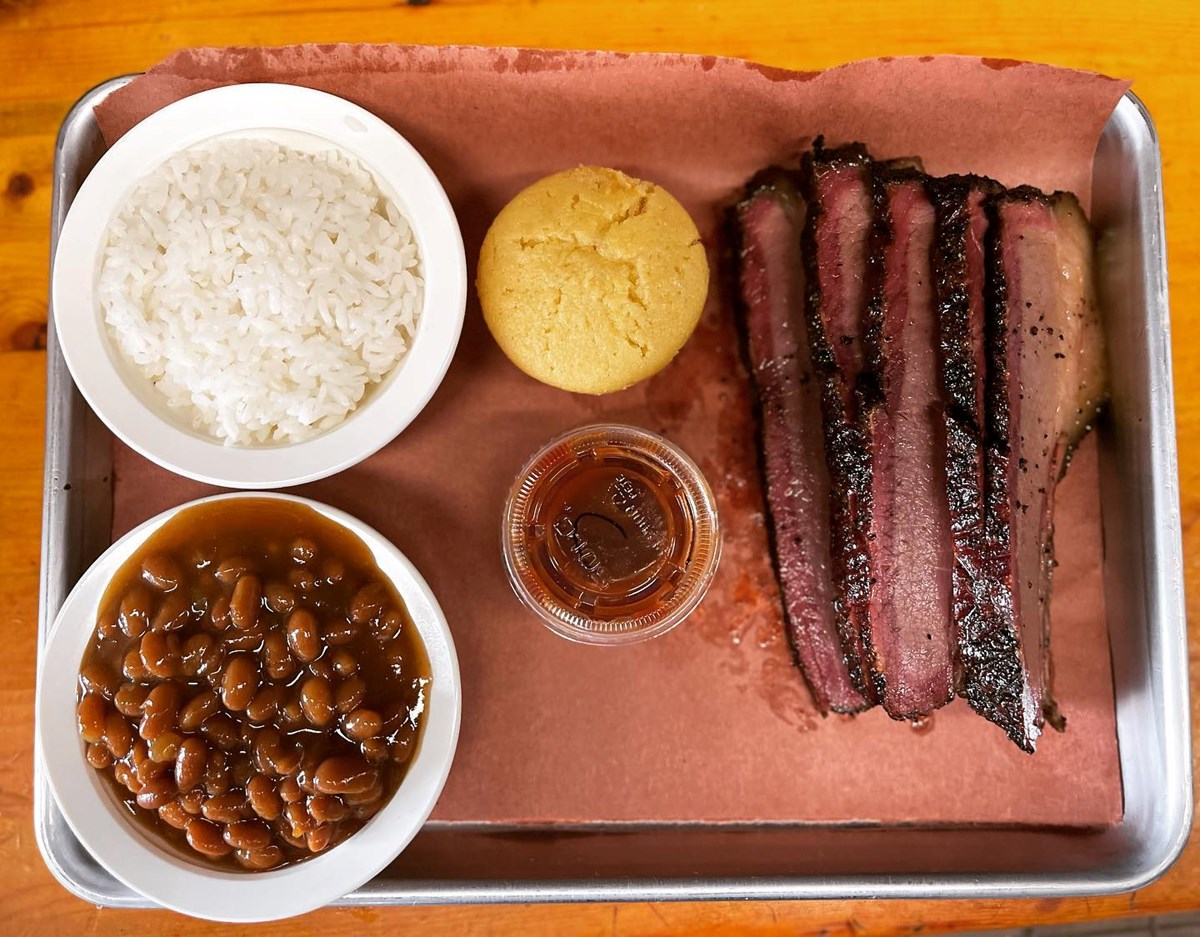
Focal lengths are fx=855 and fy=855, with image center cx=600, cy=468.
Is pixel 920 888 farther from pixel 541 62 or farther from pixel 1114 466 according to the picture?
pixel 541 62

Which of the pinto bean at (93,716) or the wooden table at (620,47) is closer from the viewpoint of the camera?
the pinto bean at (93,716)

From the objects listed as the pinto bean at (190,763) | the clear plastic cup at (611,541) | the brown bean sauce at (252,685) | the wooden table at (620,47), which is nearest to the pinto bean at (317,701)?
the brown bean sauce at (252,685)

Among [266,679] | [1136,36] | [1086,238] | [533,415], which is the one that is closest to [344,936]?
[266,679]

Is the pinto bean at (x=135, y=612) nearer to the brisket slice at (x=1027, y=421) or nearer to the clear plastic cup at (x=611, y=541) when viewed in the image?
the clear plastic cup at (x=611, y=541)

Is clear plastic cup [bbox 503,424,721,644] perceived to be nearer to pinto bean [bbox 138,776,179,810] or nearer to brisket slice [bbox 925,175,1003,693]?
brisket slice [bbox 925,175,1003,693]

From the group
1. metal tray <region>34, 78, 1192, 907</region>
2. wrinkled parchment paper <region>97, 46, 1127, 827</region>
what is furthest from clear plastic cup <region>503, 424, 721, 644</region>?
metal tray <region>34, 78, 1192, 907</region>

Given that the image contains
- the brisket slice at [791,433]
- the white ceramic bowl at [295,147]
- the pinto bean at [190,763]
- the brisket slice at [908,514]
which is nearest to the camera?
the pinto bean at [190,763]

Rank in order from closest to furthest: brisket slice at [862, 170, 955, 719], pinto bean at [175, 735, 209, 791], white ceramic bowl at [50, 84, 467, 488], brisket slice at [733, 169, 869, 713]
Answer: pinto bean at [175, 735, 209, 791] < white ceramic bowl at [50, 84, 467, 488] < brisket slice at [862, 170, 955, 719] < brisket slice at [733, 169, 869, 713]

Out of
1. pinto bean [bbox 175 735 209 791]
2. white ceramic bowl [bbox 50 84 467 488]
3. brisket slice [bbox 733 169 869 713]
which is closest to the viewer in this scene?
pinto bean [bbox 175 735 209 791]
